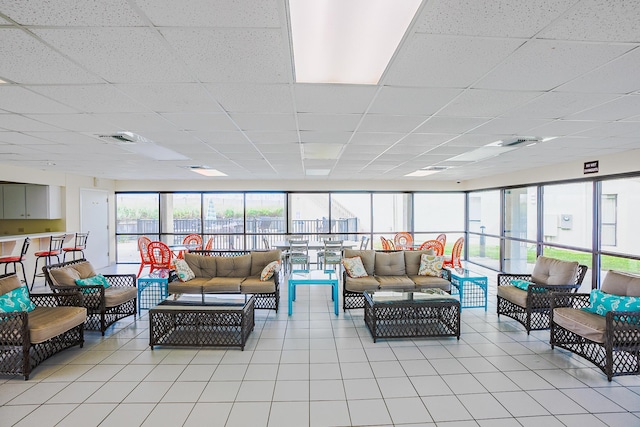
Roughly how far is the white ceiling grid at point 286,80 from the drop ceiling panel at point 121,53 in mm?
10

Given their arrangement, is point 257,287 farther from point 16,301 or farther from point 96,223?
point 96,223

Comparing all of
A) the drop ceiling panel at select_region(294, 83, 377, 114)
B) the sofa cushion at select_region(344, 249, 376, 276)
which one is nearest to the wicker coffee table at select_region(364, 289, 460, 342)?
the sofa cushion at select_region(344, 249, 376, 276)

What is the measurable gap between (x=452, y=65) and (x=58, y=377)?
4282 mm

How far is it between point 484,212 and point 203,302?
27.0ft

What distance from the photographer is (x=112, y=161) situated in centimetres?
543

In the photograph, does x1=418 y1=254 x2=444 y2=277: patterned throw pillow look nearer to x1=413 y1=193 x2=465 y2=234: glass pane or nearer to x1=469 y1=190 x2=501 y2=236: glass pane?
x1=469 y1=190 x2=501 y2=236: glass pane

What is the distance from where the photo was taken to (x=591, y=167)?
5152mm

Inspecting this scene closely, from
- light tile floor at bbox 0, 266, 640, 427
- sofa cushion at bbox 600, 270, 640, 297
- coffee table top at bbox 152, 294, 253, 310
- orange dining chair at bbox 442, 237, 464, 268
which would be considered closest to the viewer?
light tile floor at bbox 0, 266, 640, 427

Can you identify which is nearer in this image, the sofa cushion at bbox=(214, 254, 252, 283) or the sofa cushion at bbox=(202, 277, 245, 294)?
the sofa cushion at bbox=(202, 277, 245, 294)

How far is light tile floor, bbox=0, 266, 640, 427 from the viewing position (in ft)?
7.44

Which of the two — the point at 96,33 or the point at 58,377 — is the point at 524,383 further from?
the point at 58,377

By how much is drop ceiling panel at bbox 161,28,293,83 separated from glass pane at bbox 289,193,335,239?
6917mm

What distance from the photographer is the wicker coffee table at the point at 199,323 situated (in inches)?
133

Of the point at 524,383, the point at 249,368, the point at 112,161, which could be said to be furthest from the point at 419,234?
the point at 112,161
